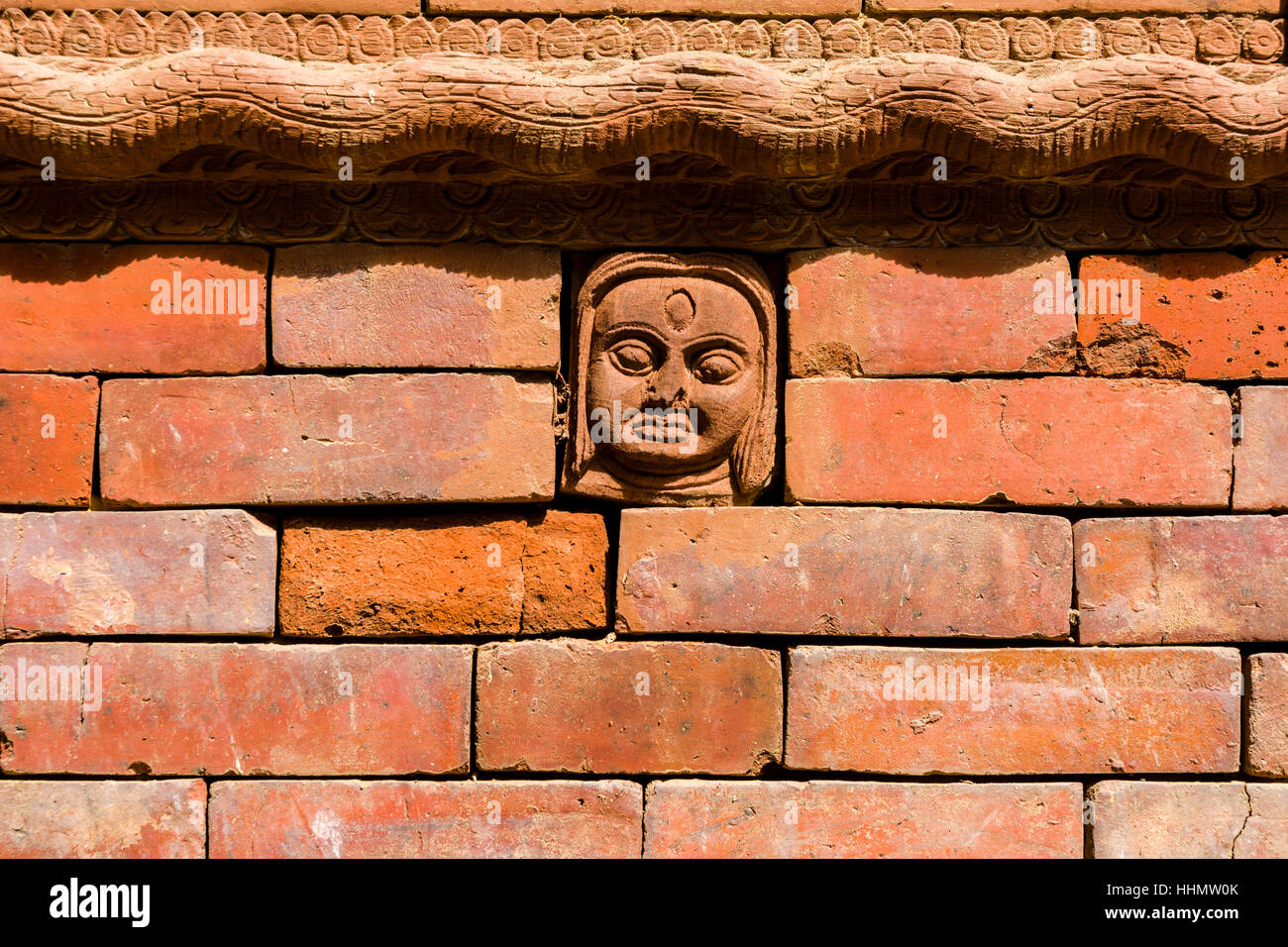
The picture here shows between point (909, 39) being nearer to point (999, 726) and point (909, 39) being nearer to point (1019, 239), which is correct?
point (1019, 239)

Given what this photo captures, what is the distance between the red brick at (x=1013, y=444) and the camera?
4242mm

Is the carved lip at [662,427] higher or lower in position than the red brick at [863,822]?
higher

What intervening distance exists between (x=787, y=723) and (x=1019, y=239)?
2.16 m

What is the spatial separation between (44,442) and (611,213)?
2445 mm

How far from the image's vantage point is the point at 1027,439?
4.25 metres

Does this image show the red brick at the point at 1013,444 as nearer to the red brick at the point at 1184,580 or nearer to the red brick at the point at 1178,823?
the red brick at the point at 1184,580

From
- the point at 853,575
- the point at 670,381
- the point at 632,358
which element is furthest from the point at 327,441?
the point at 853,575

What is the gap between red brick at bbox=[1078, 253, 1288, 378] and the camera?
4.32 m

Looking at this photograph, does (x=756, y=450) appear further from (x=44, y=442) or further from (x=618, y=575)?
(x=44, y=442)

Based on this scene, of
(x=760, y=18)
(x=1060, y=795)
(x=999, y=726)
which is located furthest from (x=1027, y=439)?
(x=760, y=18)

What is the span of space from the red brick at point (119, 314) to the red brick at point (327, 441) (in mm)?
131

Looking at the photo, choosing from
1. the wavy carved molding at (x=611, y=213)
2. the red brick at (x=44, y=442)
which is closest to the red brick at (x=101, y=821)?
the red brick at (x=44, y=442)

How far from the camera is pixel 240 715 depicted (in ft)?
13.8

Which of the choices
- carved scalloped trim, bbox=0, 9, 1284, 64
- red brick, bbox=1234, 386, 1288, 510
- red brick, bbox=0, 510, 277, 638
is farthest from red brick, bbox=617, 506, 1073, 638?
carved scalloped trim, bbox=0, 9, 1284, 64
